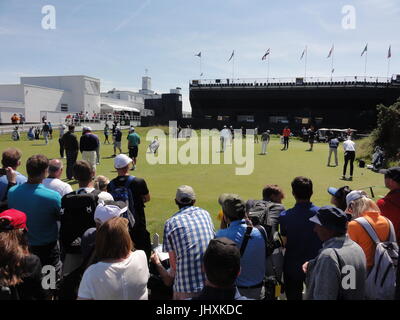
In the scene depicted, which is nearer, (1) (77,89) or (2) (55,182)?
(2) (55,182)

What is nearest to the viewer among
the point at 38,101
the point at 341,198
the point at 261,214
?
the point at 261,214

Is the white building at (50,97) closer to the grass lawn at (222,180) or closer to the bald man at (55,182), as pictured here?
the grass lawn at (222,180)

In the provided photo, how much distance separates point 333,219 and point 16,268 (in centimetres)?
273

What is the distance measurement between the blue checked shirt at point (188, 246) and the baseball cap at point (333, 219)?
1104 mm

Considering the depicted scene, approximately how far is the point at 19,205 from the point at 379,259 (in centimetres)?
409

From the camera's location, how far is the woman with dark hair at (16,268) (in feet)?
8.18

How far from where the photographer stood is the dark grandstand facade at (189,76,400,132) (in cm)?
4659

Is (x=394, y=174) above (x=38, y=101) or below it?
below

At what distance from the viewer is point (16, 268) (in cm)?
255

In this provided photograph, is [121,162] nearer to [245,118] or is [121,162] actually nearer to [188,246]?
[188,246]

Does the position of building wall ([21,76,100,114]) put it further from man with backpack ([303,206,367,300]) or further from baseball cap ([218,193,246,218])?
man with backpack ([303,206,367,300])

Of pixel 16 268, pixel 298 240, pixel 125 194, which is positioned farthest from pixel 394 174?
pixel 16 268

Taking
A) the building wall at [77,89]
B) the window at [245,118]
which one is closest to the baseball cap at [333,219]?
the building wall at [77,89]

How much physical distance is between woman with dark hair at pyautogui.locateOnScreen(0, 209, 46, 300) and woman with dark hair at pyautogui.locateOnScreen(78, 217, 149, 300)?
0.45m
